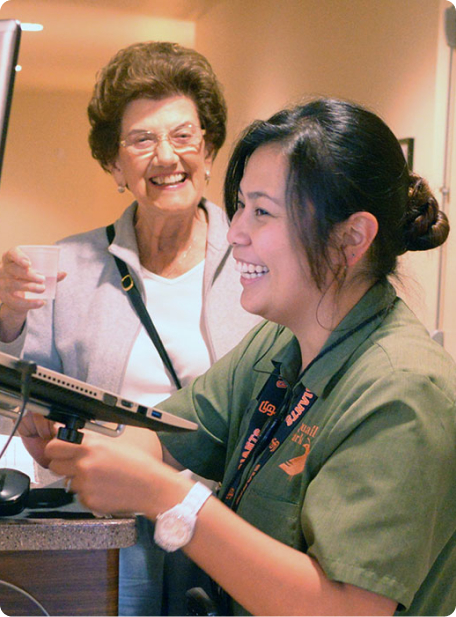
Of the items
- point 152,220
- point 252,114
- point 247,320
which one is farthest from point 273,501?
point 252,114

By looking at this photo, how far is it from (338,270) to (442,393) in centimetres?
28

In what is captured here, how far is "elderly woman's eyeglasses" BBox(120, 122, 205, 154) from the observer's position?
2.05 m

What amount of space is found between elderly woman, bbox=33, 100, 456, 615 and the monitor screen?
43cm

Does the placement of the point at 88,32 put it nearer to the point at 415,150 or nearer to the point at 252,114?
the point at 252,114

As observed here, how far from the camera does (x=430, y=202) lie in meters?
1.35

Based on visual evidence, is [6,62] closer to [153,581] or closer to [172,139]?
[172,139]

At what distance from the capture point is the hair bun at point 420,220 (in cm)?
132

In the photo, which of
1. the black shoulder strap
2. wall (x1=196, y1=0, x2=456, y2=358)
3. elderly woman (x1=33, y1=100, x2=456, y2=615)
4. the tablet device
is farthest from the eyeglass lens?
the tablet device

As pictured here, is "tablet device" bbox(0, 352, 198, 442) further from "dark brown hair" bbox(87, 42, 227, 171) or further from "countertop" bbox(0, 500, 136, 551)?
"dark brown hair" bbox(87, 42, 227, 171)

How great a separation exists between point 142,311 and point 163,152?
0.44m

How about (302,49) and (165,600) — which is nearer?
(165,600)

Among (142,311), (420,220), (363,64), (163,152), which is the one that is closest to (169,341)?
Result: (142,311)

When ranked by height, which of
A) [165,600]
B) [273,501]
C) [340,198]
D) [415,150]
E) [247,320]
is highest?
[415,150]

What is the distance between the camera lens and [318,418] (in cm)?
117
